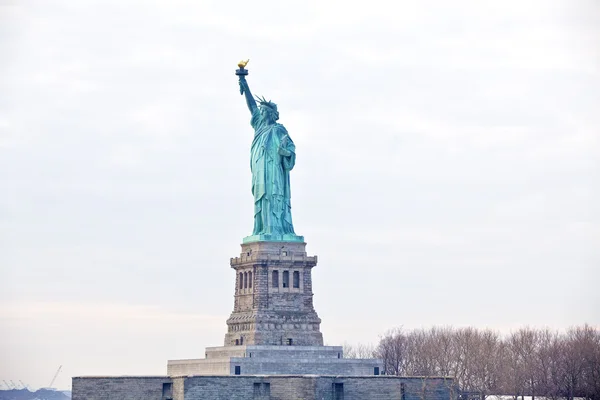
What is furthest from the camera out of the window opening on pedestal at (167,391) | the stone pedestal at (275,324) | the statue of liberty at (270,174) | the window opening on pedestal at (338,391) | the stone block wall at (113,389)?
the statue of liberty at (270,174)

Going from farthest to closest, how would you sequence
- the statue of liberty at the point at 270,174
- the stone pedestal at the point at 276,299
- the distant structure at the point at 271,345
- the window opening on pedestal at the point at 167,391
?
the statue of liberty at the point at 270,174 < the stone pedestal at the point at 276,299 < the window opening on pedestal at the point at 167,391 < the distant structure at the point at 271,345

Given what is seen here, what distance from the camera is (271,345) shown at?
8450 cm

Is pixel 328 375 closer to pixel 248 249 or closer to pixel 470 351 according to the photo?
pixel 248 249

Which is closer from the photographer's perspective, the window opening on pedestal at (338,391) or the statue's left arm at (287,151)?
the window opening on pedestal at (338,391)

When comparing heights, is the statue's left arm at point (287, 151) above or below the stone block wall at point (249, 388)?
above

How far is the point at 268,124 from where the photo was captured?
291 feet

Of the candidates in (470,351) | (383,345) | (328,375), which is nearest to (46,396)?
(383,345)

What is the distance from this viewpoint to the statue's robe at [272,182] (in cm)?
8769

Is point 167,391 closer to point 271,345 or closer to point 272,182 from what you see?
point 271,345

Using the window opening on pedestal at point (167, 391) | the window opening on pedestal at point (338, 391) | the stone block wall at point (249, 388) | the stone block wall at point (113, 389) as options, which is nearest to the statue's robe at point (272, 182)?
the stone block wall at point (249, 388)

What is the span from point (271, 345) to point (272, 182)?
30.7ft

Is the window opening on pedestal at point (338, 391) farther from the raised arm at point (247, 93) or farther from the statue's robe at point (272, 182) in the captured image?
the raised arm at point (247, 93)

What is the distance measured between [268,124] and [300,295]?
9.86 meters

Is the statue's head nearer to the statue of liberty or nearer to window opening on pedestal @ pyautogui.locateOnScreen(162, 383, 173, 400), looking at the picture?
the statue of liberty
